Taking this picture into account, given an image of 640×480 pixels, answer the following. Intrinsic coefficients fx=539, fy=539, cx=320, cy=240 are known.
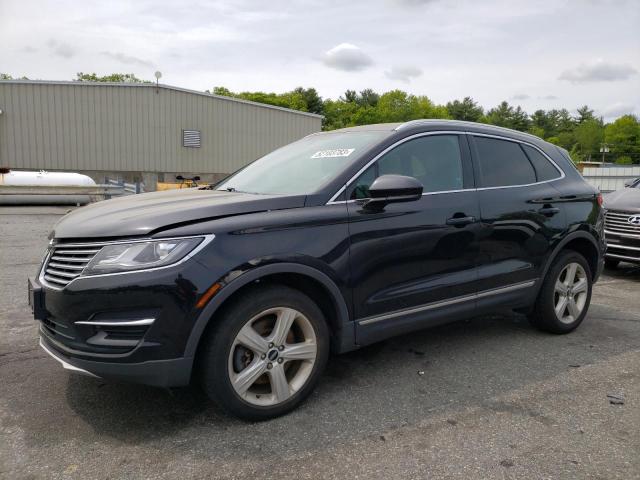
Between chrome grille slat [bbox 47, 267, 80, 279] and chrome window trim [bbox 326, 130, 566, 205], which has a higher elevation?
chrome window trim [bbox 326, 130, 566, 205]

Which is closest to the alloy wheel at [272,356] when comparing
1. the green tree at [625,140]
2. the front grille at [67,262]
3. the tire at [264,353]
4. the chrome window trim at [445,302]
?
the tire at [264,353]

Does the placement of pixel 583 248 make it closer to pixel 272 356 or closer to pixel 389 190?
pixel 389 190

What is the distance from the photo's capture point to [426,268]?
3.62 metres

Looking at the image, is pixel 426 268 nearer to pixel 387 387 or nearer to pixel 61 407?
pixel 387 387

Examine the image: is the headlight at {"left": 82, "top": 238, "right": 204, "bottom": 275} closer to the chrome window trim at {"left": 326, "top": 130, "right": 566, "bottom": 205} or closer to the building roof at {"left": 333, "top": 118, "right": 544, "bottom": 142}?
the chrome window trim at {"left": 326, "top": 130, "right": 566, "bottom": 205}

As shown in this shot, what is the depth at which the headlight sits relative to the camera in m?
2.68

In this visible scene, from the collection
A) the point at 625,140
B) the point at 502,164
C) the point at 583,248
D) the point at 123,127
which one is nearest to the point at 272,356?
the point at 502,164

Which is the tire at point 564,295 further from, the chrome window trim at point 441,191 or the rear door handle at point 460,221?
the rear door handle at point 460,221

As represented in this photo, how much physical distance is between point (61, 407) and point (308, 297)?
1591 mm

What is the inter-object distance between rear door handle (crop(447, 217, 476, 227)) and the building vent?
23803 mm

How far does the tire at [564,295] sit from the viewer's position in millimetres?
4570

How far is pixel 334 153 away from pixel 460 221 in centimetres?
101

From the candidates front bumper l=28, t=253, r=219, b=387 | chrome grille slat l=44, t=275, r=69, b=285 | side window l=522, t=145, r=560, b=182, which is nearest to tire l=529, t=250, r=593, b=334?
side window l=522, t=145, r=560, b=182

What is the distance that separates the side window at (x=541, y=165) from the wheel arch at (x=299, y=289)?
7.70 ft
